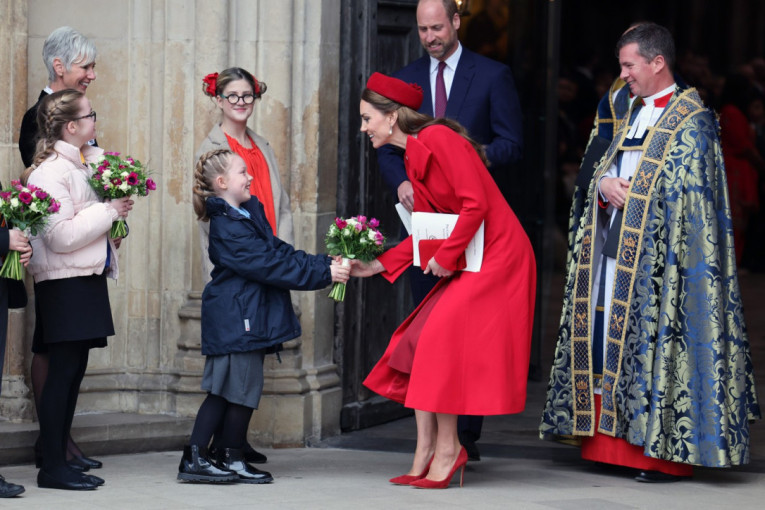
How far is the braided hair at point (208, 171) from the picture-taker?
6605 millimetres

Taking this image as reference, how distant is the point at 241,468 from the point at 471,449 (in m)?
1.20

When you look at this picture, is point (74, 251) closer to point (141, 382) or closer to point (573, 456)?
point (141, 382)

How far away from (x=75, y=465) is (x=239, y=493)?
2.84 ft

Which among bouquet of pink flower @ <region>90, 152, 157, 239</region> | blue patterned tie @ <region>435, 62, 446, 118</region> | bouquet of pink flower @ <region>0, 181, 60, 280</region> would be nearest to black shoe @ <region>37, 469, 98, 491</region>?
bouquet of pink flower @ <region>0, 181, 60, 280</region>

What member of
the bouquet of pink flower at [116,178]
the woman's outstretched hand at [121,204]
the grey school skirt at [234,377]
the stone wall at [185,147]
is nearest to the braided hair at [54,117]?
the bouquet of pink flower at [116,178]

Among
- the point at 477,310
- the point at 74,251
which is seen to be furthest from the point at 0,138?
the point at 477,310

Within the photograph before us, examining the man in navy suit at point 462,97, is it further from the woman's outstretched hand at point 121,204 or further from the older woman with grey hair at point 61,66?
the older woman with grey hair at point 61,66

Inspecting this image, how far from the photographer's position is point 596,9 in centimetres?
2573

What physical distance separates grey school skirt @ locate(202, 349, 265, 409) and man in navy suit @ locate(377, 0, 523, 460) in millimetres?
1070

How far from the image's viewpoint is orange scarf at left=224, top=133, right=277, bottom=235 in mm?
7188

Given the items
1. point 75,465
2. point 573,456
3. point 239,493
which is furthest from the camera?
point 573,456

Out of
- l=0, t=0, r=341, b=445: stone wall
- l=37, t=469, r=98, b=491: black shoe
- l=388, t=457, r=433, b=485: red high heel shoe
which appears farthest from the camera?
l=0, t=0, r=341, b=445: stone wall

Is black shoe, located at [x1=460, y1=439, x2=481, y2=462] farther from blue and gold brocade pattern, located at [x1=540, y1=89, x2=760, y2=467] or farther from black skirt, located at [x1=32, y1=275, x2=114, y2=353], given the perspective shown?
black skirt, located at [x1=32, y1=275, x2=114, y2=353]

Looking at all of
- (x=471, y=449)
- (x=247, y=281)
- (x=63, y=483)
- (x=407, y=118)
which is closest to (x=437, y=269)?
(x=407, y=118)
